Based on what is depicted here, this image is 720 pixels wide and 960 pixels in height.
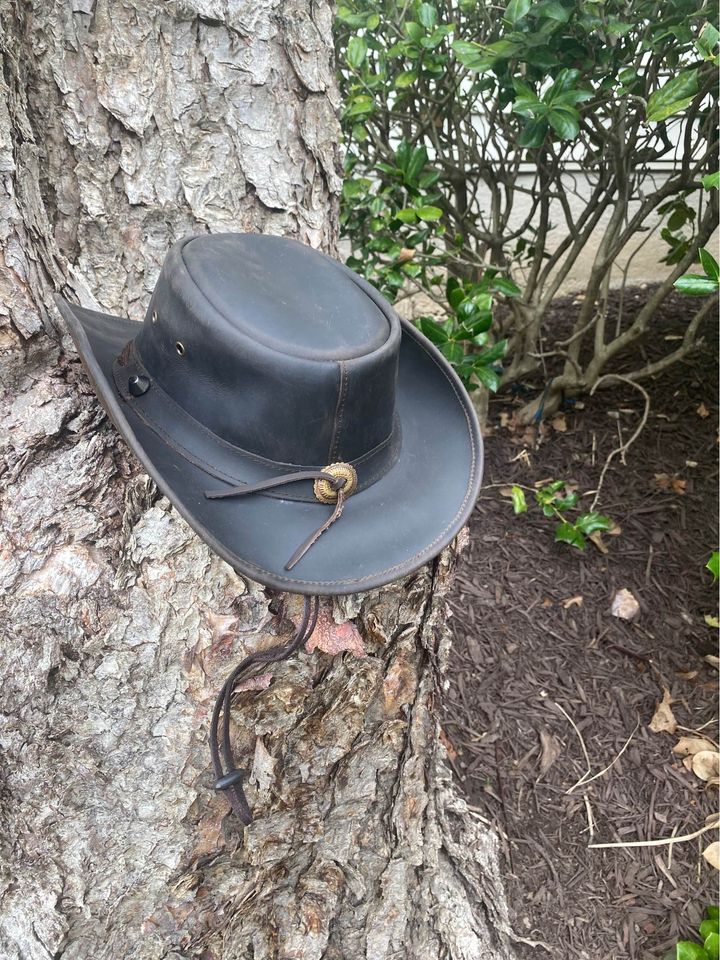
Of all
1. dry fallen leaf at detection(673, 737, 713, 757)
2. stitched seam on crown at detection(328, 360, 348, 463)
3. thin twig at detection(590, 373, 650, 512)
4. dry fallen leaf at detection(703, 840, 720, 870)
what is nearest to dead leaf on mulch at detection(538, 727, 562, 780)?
dry fallen leaf at detection(673, 737, 713, 757)

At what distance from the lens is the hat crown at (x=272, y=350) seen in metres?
1.06

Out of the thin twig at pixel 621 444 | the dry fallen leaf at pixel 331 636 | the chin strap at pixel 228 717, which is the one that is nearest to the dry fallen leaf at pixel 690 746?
the thin twig at pixel 621 444

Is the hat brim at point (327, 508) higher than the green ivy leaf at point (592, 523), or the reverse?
the hat brim at point (327, 508)

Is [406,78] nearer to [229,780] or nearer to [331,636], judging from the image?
[331,636]

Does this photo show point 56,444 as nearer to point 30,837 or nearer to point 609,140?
point 30,837

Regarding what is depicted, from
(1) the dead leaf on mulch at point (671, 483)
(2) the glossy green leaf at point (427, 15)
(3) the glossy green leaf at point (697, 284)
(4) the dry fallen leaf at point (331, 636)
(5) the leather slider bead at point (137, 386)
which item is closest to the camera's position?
(5) the leather slider bead at point (137, 386)

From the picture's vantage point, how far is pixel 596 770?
240 cm

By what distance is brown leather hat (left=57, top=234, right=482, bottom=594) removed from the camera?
1.07m

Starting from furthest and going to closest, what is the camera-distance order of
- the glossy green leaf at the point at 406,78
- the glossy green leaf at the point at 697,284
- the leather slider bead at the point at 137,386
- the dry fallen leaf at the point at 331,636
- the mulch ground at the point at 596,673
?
the glossy green leaf at the point at 406,78, the mulch ground at the point at 596,673, the glossy green leaf at the point at 697,284, the dry fallen leaf at the point at 331,636, the leather slider bead at the point at 137,386

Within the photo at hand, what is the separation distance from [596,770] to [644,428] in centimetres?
169

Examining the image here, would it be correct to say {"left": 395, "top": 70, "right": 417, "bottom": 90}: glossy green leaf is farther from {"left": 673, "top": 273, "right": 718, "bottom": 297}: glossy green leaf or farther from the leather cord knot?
the leather cord knot

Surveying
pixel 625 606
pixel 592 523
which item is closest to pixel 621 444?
pixel 592 523

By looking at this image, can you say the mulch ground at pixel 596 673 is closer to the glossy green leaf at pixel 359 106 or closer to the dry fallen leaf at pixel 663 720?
the dry fallen leaf at pixel 663 720

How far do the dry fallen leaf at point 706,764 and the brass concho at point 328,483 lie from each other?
193 centimetres
